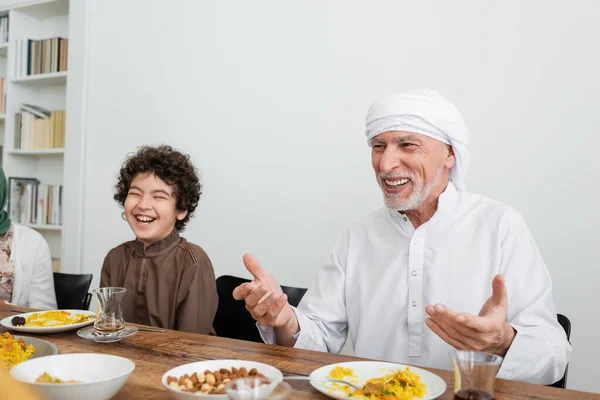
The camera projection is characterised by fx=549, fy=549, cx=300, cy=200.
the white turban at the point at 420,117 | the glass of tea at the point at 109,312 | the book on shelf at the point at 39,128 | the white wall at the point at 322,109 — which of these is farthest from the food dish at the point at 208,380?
the book on shelf at the point at 39,128

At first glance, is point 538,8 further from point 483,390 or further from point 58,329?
point 58,329

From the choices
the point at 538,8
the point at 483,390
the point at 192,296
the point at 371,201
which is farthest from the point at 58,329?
the point at 538,8

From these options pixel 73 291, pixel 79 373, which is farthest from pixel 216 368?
pixel 73 291

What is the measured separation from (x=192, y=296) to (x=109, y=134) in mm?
2281

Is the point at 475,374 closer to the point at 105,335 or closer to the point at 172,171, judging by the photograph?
the point at 105,335

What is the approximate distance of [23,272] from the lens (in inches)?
111

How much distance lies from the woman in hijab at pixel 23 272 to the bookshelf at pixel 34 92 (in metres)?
1.49

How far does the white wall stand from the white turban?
0.86 metres

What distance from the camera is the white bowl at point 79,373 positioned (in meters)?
0.99

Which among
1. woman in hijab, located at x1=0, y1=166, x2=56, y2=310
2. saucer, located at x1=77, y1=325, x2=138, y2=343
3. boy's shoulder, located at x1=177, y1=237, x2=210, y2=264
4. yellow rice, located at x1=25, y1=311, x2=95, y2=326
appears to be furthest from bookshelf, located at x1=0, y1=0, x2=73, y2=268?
saucer, located at x1=77, y1=325, x2=138, y2=343

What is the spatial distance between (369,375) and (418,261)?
2.43 ft

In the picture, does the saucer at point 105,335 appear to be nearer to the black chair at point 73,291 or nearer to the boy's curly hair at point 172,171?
the boy's curly hair at point 172,171

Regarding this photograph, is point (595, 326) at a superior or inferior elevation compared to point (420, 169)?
inferior

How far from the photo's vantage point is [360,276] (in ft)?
6.80
